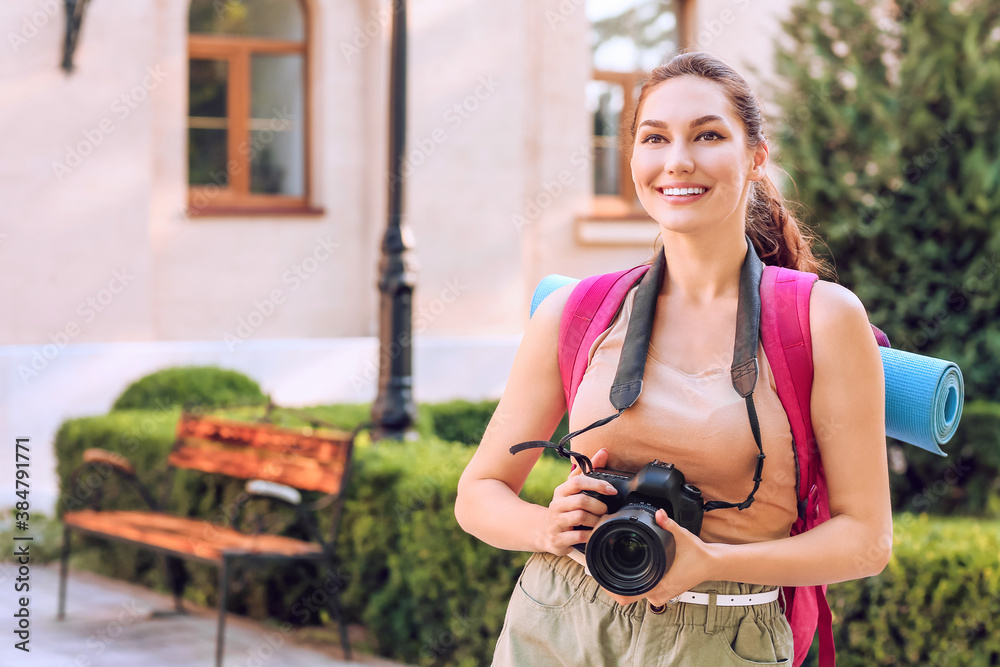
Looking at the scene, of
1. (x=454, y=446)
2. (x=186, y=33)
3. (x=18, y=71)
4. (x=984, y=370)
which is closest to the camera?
(x=454, y=446)

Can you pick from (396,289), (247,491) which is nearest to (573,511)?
(247,491)

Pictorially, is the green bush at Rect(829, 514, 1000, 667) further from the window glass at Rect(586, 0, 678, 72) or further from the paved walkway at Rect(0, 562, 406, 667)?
the window glass at Rect(586, 0, 678, 72)

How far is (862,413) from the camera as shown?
5.44 feet

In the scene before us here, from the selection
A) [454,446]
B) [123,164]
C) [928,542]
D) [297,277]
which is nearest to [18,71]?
[123,164]

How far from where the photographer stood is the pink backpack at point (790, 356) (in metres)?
1.67

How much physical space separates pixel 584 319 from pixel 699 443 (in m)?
0.31

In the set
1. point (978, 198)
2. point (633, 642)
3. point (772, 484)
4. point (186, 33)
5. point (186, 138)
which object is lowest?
point (633, 642)

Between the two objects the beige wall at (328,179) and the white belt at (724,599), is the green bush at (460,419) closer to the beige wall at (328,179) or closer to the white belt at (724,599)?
the beige wall at (328,179)

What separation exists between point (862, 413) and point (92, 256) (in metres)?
8.62

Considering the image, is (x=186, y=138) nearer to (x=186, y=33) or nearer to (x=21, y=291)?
(x=186, y=33)

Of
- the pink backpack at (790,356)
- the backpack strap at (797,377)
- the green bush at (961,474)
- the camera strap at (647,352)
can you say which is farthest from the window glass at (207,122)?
the backpack strap at (797,377)

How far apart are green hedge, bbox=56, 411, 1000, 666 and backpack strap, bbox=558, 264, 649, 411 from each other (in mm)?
2337

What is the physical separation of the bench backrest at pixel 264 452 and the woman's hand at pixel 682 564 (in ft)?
11.5

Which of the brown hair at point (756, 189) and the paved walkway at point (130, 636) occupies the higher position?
the brown hair at point (756, 189)
